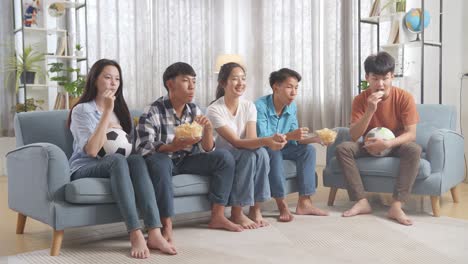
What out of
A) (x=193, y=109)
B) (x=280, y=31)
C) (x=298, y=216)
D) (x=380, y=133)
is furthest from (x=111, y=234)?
(x=280, y=31)

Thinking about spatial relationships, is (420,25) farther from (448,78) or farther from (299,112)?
(299,112)

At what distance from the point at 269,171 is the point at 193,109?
578 millimetres

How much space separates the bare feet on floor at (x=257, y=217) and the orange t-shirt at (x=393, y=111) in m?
0.91

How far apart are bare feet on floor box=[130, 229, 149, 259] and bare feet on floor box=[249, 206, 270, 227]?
2.53 ft

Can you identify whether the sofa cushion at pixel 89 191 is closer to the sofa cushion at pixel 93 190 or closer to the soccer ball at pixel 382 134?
the sofa cushion at pixel 93 190

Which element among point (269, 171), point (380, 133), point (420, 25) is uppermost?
point (420, 25)

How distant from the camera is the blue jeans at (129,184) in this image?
97.7 inches

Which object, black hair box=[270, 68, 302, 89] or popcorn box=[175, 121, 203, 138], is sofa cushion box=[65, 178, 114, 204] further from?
black hair box=[270, 68, 302, 89]

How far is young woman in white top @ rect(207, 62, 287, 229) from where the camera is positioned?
295cm

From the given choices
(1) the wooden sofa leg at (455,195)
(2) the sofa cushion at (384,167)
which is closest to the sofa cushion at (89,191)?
(2) the sofa cushion at (384,167)

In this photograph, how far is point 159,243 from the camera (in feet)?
8.23

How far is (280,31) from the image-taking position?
6.23m

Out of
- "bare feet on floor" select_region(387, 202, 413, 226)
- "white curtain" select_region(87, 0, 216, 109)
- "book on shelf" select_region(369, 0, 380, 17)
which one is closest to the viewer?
"bare feet on floor" select_region(387, 202, 413, 226)

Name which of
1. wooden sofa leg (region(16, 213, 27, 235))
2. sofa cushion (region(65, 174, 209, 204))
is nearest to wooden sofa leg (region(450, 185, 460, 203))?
sofa cushion (region(65, 174, 209, 204))
